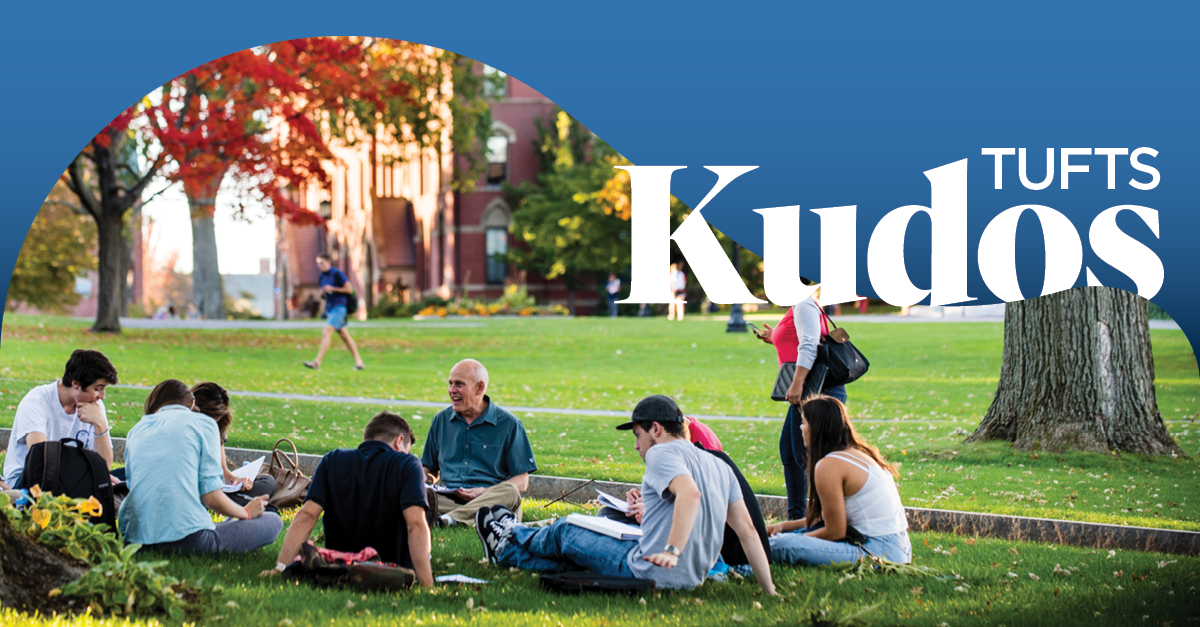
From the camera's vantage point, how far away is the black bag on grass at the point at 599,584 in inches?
216

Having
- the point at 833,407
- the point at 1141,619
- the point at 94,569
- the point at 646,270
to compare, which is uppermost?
the point at 646,270

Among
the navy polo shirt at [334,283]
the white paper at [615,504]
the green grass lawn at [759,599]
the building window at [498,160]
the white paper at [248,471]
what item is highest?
the building window at [498,160]

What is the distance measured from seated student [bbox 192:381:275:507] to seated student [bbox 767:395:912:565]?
3.32 meters

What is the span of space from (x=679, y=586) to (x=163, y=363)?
13818 mm

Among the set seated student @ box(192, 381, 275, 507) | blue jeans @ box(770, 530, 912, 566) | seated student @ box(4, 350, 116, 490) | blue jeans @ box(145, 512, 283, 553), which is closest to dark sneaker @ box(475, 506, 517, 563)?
blue jeans @ box(145, 512, 283, 553)

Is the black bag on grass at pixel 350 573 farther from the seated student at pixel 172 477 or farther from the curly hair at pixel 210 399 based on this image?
the curly hair at pixel 210 399

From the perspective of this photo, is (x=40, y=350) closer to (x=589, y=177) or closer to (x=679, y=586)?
(x=679, y=586)

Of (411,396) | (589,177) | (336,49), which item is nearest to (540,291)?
(589,177)

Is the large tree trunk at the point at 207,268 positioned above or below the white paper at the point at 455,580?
above

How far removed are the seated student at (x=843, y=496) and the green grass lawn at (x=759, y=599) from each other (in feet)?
0.59

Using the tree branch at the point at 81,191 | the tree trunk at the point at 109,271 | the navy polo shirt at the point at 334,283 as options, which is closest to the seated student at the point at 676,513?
the navy polo shirt at the point at 334,283

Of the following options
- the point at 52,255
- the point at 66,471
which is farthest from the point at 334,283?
the point at 52,255

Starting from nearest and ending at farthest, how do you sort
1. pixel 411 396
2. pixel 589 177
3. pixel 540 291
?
1. pixel 411 396
2. pixel 589 177
3. pixel 540 291

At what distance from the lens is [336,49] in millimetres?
19828
